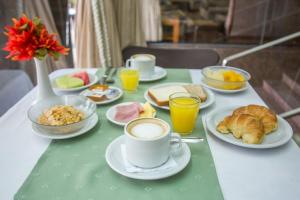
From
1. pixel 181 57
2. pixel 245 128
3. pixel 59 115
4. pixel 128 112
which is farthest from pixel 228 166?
pixel 181 57

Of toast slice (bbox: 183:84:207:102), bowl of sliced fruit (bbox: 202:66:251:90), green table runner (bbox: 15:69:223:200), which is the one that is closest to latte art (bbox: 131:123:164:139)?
green table runner (bbox: 15:69:223:200)

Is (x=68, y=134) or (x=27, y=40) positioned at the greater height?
(x=27, y=40)

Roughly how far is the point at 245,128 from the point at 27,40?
2.16ft

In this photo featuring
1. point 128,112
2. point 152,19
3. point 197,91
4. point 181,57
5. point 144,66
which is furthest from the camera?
point 152,19

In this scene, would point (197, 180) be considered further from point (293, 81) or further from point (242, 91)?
point (293, 81)

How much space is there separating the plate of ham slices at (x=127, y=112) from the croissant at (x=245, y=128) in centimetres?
23

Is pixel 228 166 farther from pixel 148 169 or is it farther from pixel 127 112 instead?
pixel 127 112

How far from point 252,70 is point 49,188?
2791 mm

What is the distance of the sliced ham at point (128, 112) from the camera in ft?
2.78

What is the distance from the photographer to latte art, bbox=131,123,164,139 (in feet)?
2.07

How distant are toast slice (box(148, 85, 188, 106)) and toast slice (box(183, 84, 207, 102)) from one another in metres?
0.02

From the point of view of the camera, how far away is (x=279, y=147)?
0.73m

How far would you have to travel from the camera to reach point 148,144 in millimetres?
598

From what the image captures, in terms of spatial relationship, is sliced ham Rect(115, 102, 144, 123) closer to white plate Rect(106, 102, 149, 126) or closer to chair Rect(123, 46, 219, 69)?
white plate Rect(106, 102, 149, 126)
